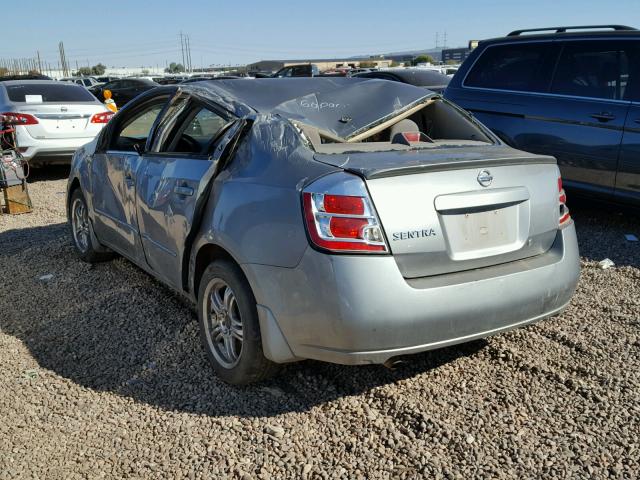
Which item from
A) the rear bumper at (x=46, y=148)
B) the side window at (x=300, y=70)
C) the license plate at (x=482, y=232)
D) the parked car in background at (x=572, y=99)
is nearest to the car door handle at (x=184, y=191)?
the license plate at (x=482, y=232)

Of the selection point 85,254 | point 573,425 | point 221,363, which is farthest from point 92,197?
point 573,425

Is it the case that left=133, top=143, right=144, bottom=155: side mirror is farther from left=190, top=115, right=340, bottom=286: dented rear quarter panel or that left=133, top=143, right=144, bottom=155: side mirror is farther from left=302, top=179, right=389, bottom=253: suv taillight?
left=302, top=179, right=389, bottom=253: suv taillight

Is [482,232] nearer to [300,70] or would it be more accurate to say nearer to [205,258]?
[205,258]

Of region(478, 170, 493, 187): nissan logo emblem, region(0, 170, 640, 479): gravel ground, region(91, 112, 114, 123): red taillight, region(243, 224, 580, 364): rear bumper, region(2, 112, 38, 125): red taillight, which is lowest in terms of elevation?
region(0, 170, 640, 479): gravel ground

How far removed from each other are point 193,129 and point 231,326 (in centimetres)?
196

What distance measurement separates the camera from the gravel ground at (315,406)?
2.82 m

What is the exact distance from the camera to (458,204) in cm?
296

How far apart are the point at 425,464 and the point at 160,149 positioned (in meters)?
2.66

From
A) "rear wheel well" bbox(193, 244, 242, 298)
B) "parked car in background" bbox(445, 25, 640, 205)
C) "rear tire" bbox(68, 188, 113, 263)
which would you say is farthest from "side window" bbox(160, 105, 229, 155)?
"parked car in background" bbox(445, 25, 640, 205)

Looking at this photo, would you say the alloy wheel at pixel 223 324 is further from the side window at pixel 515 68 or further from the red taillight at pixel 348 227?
the side window at pixel 515 68

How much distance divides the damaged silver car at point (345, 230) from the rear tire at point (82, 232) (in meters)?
1.55

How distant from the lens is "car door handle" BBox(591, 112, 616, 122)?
19.3ft

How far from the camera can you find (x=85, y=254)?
5668mm

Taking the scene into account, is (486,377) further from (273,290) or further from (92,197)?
(92,197)
